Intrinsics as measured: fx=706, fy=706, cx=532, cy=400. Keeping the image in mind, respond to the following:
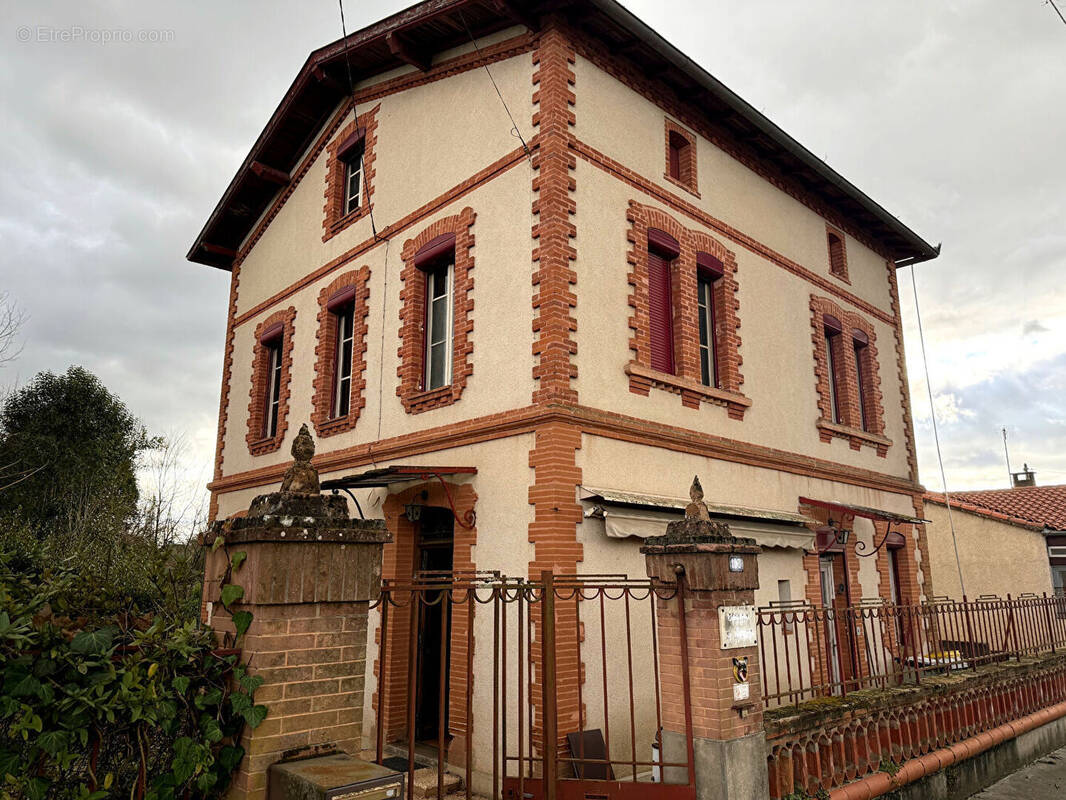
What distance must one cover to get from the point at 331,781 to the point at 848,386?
38.5ft

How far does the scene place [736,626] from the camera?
5.00 metres

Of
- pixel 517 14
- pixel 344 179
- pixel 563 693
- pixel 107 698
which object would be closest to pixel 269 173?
pixel 344 179

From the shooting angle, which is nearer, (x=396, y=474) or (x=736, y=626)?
(x=736, y=626)

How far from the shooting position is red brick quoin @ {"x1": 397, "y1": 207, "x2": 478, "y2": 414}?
8625mm

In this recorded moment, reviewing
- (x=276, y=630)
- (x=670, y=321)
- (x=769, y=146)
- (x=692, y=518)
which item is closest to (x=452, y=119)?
(x=670, y=321)

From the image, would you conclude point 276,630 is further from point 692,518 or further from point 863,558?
point 863,558

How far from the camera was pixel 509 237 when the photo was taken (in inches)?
327

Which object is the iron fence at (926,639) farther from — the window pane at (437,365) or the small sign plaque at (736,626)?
the window pane at (437,365)

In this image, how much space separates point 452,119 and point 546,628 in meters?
7.38

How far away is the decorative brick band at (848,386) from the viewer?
461 inches

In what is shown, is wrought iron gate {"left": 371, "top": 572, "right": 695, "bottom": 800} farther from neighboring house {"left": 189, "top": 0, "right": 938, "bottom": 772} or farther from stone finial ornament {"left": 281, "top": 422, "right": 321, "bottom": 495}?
stone finial ornament {"left": 281, "top": 422, "right": 321, "bottom": 495}

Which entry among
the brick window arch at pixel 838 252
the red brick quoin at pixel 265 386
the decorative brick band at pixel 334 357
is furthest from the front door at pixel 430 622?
the brick window arch at pixel 838 252

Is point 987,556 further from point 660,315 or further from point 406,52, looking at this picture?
point 406,52

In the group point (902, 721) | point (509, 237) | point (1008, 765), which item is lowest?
point (1008, 765)
